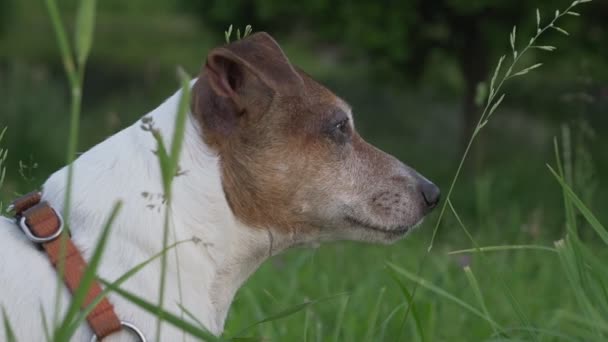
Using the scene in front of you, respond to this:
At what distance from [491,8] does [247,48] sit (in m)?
9.05

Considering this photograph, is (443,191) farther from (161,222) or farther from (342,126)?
(161,222)

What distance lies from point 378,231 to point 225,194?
0.63 metres

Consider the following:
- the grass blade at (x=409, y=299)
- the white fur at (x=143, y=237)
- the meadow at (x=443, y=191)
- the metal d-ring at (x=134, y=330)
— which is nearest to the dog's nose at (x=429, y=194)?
the meadow at (x=443, y=191)

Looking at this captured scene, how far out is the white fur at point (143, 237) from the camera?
2848 mm

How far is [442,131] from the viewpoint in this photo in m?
17.3

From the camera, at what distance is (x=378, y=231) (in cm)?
359

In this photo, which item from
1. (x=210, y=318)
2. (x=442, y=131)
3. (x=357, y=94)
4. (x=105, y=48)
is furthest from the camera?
(x=105, y=48)

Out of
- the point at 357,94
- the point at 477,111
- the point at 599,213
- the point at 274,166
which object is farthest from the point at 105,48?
the point at 274,166

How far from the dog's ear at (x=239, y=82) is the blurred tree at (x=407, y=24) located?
7.91m

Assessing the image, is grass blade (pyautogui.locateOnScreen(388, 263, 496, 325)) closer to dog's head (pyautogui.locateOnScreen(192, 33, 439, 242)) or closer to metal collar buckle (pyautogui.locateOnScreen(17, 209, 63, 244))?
dog's head (pyautogui.locateOnScreen(192, 33, 439, 242))

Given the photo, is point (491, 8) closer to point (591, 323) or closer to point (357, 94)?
point (357, 94)

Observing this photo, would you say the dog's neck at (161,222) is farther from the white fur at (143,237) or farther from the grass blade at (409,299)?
the grass blade at (409,299)

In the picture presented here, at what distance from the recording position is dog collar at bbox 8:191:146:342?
2.77m

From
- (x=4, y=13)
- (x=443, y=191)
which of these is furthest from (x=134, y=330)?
(x=4, y=13)
